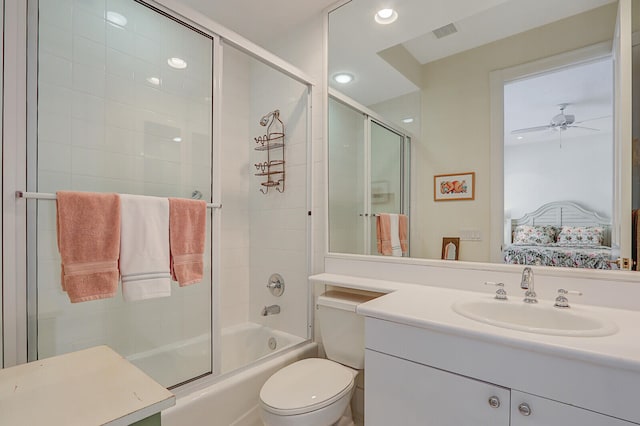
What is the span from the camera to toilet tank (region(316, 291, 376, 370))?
5.25 ft

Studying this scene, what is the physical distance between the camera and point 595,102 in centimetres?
121

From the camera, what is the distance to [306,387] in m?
1.40

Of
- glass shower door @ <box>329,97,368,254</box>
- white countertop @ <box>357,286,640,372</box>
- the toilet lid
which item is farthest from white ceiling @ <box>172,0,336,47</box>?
the toilet lid

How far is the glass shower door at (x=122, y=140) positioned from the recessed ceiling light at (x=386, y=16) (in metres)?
0.96

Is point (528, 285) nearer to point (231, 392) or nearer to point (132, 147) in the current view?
point (231, 392)

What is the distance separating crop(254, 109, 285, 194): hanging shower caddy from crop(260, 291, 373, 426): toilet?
36.8 inches

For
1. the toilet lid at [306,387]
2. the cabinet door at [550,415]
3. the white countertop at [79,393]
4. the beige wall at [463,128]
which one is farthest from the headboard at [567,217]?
the white countertop at [79,393]

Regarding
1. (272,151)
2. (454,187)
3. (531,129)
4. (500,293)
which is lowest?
(500,293)

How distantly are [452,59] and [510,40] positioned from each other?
242 mm

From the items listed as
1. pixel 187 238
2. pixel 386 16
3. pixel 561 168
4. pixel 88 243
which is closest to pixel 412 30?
pixel 386 16

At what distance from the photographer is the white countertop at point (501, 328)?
785 millimetres

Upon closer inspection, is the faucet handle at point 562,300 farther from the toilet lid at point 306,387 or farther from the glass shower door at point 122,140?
the glass shower door at point 122,140

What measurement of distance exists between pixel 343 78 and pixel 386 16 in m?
0.40

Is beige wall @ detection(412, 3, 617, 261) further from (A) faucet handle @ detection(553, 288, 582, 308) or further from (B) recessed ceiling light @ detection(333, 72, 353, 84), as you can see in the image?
(B) recessed ceiling light @ detection(333, 72, 353, 84)
